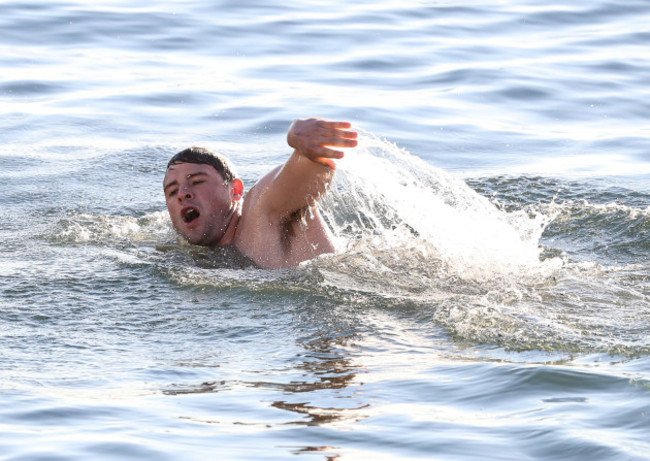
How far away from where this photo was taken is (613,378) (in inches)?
171

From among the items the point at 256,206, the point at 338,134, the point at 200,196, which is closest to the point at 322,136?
the point at 338,134

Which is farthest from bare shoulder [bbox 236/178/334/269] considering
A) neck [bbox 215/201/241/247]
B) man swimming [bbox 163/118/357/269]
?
neck [bbox 215/201/241/247]

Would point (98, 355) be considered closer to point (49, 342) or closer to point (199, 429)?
point (49, 342)

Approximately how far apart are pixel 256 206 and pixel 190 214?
0.54m

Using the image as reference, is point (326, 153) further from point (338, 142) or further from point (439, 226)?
point (439, 226)

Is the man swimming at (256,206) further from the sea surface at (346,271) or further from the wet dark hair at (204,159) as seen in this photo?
the sea surface at (346,271)

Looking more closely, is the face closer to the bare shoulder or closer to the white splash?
the bare shoulder

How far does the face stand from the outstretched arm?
55 cm

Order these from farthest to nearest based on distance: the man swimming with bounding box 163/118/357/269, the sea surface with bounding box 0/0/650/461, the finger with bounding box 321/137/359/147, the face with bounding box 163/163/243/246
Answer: the face with bounding box 163/163/243/246, the man swimming with bounding box 163/118/357/269, the finger with bounding box 321/137/359/147, the sea surface with bounding box 0/0/650/461

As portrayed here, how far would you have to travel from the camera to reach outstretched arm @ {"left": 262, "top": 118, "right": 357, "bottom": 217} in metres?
5.22

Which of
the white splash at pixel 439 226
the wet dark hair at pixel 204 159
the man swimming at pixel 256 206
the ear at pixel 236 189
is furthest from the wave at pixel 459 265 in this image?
the wet dark hair at pixel 204 159

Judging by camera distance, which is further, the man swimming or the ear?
the ear

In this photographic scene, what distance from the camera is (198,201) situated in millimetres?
6438

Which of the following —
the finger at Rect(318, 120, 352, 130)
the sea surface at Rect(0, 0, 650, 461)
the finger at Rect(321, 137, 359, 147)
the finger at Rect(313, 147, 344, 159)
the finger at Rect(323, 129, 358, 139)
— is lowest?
the sea surface at Rect(0, 0, 650, 461)
